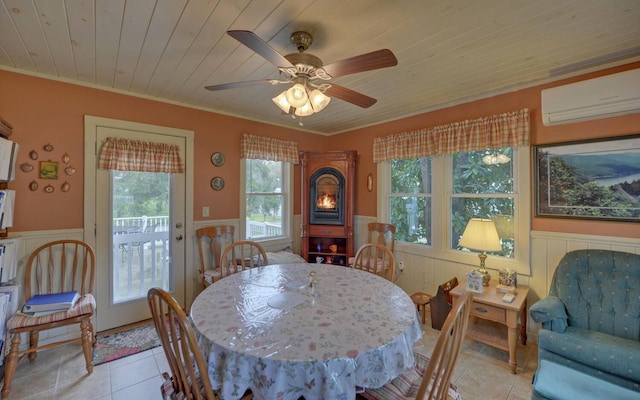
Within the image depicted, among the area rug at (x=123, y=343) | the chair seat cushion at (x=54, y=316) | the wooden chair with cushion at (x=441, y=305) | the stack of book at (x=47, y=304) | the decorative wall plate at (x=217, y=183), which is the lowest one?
the area rug at (x=123, y=343)

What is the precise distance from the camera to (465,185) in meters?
3.05

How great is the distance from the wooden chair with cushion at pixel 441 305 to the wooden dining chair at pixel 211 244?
7.82ft

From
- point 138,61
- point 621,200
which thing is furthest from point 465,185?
point 138,61

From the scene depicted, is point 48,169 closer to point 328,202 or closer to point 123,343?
point 123,343

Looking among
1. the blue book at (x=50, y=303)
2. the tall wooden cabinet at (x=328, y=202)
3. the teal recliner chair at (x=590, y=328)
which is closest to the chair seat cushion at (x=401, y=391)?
the teal recliner chair at (x=590, y=328)

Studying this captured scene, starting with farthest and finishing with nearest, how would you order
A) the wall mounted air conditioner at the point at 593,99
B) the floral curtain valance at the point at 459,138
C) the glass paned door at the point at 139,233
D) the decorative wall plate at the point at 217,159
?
the decorative wall plate at the point at 217,159
the glass paned door at the point at 139,233
the floral curtain valance at the point at 459,138
the wall mounted air conditioner at the point at 593,99

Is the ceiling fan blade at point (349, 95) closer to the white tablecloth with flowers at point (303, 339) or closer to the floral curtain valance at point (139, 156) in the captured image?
the white tablecloth with flowers at point (303, 339)

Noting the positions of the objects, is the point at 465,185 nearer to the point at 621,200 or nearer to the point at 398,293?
the point at 621,200

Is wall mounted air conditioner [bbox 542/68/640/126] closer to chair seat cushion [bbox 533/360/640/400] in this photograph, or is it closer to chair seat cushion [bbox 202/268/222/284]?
chair seat cushion [bbox 533/360/640/400]

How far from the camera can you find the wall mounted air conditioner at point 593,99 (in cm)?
201

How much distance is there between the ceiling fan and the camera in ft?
4.46

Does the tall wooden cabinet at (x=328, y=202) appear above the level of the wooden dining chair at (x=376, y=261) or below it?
above

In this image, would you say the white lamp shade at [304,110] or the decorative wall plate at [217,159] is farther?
the decorative wall plate at [217,159]

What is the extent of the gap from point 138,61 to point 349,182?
2600mm
